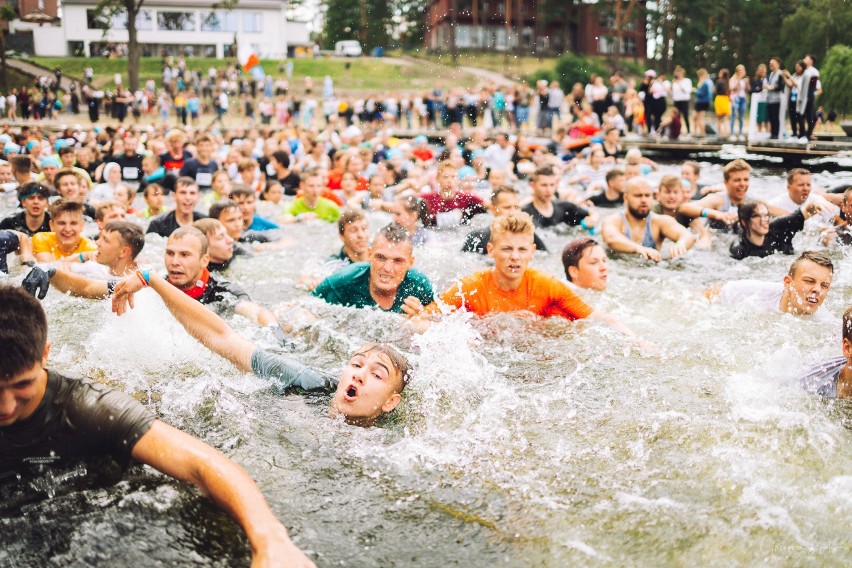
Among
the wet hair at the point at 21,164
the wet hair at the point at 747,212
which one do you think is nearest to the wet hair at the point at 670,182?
the wet hair at the point at 747,212

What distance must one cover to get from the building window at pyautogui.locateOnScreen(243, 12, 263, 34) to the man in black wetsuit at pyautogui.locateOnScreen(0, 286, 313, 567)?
66.5 metres

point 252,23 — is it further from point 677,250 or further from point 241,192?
point 677,250

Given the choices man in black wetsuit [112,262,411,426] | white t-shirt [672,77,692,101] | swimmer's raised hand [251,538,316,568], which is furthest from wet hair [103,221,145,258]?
white t-shirt [672,77,692,101]

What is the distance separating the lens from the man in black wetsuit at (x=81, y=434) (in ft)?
9.29

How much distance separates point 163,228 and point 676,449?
682 centimetres

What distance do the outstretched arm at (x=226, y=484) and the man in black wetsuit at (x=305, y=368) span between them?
129 cm

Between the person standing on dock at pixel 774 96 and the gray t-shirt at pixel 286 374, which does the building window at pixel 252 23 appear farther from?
the gray t-shirt at pixel 286 374

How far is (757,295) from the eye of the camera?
21.2 feet

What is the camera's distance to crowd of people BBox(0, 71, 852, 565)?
310 centimetres

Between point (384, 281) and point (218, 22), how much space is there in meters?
63.7

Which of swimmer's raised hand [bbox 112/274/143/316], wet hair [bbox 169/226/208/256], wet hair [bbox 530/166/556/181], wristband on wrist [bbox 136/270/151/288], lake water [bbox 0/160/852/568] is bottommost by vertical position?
lake water [bbox 0/160/852/568]

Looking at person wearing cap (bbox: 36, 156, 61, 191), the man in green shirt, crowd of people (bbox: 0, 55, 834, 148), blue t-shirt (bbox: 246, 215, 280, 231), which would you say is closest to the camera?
blue t-shirt (bbox: 246, 215, 280, 231)

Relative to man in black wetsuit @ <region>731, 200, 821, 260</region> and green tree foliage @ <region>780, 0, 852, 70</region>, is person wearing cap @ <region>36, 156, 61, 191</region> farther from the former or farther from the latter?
green tree foliage @ <region>780, 0, 852, 70</region>

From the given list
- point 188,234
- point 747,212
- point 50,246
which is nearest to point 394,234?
point 188,234
